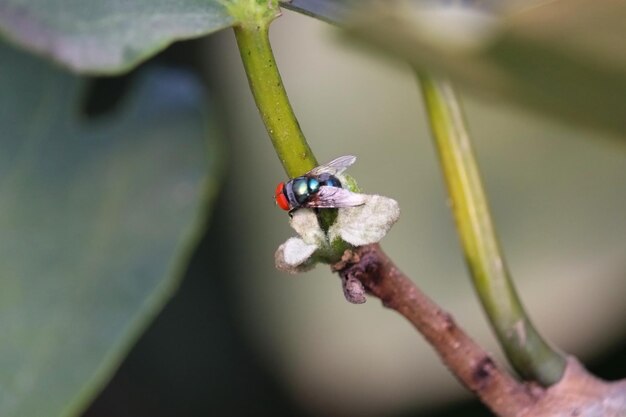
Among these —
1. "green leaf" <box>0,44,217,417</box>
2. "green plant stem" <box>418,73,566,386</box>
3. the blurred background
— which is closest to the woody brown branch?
"green plant stem" <box>418,73,566,386</box>

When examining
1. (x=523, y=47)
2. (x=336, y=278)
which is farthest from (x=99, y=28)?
(x=336, y=278)

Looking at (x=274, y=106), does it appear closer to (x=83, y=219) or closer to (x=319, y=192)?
(x=319, y=192)

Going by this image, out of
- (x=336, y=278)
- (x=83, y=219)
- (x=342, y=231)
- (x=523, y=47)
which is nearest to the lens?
(x=523, y=47)

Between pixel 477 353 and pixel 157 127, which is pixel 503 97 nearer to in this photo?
pixel 477 353

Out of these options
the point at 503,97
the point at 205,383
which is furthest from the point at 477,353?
the point at 205,383

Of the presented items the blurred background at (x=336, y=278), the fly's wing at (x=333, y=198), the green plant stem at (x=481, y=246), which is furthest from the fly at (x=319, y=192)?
the blurred background at (x=336, y=278)

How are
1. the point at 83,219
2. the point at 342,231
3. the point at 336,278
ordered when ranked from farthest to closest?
the point at 336,278, the point at 83,219, the point at 342,231
